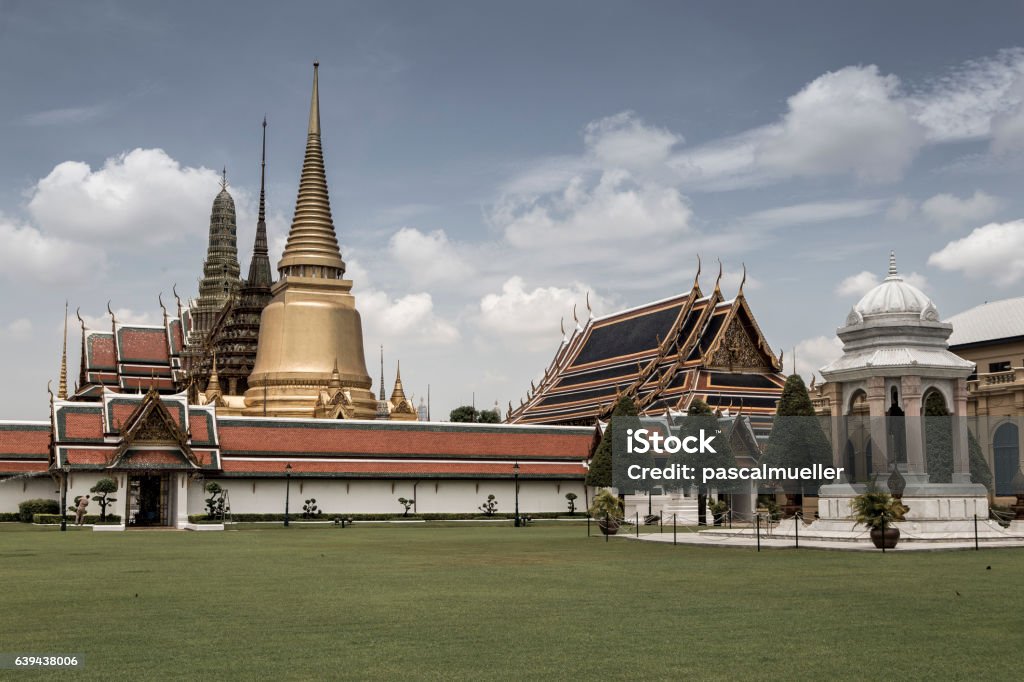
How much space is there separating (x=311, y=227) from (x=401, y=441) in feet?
59.1

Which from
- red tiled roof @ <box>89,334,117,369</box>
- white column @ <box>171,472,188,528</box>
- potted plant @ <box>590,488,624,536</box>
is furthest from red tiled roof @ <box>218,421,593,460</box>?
red tiled roof @ <box>89,334,117,369</box>

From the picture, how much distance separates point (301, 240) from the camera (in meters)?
67.4

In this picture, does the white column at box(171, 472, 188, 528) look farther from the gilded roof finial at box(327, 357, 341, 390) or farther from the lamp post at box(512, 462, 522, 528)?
the gilded roof finial at box(327, 357, 341, 390)

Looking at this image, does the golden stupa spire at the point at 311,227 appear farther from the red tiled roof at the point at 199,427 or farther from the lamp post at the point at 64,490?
the lamp post at the point at 64,490

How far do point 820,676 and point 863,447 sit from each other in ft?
94.7

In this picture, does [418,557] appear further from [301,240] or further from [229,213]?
[229,213]

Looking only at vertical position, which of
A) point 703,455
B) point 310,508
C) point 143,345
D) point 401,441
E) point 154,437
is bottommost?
Result: point 310,508

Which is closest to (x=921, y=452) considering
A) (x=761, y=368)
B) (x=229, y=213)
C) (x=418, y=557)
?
(x=418, y=557)

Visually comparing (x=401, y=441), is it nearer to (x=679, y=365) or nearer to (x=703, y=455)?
(x=703, y=455)

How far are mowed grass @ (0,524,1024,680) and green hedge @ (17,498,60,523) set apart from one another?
25.4 m

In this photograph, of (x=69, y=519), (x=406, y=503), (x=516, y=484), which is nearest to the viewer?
(x=69, y=519)

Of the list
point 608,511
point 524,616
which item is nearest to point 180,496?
point 608,511

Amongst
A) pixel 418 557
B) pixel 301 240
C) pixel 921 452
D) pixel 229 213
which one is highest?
pixel 229 213

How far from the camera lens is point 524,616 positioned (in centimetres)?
1353
